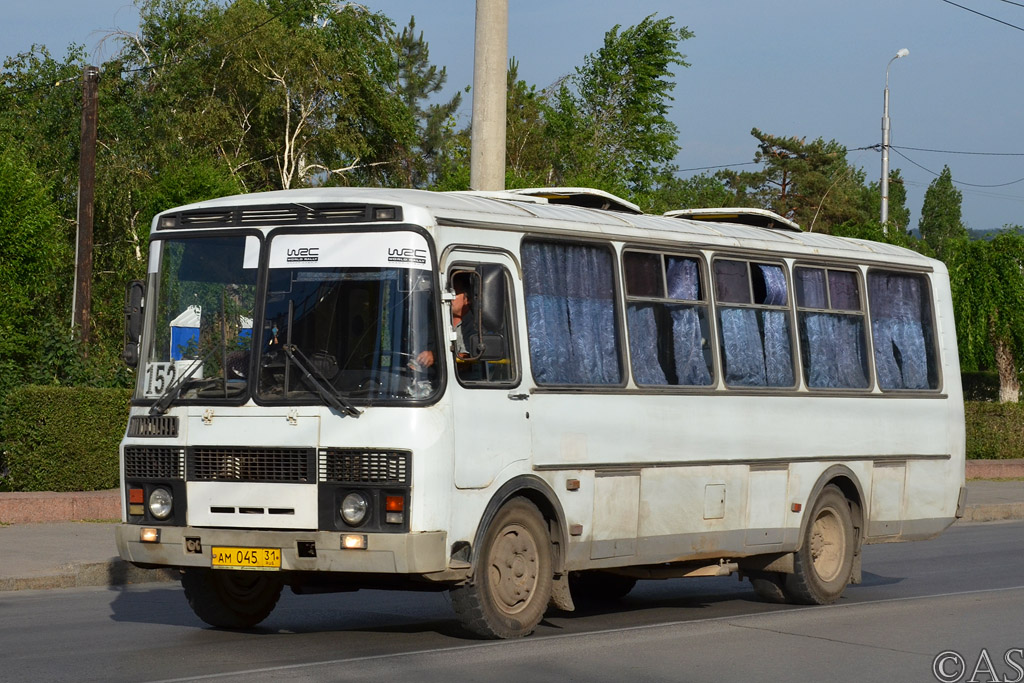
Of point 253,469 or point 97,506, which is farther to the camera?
point 97,506

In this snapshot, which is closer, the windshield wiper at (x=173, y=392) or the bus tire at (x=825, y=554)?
the windshield wiper at (x=173, y=392)

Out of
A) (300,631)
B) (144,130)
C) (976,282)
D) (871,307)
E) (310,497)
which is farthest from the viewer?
(144,130)

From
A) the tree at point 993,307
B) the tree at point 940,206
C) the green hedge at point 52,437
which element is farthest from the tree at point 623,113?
the tree at point 940,206

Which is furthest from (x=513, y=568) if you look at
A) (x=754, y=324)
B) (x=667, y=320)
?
(x=754, y=324)

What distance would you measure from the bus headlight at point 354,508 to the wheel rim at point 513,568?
1.02m

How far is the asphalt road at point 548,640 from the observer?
29.5 ft

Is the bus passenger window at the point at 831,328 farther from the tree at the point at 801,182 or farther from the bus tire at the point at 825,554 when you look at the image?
the tree at the point at 801,182

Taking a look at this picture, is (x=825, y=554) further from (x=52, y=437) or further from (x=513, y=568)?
(x=52, y=437)

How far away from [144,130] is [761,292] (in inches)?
1582

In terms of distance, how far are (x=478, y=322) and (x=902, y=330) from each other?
6311mm

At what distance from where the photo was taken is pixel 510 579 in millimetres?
10156

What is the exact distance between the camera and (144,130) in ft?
165

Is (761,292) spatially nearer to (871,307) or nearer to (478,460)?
(871,307)

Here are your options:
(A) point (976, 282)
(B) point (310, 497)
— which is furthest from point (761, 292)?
(A) point (976, 282)
